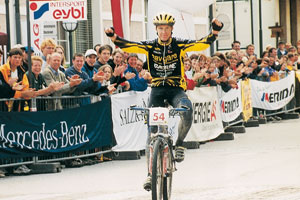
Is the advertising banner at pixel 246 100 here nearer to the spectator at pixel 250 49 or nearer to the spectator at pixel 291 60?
the spectator at pixel 250 49

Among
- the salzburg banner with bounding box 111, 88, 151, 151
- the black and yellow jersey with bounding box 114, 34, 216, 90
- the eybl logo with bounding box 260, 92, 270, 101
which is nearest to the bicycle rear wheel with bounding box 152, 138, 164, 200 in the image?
the black and yellow jersey with bounding box 114, 34, 216, 90

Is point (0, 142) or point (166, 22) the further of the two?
point (0, 142)

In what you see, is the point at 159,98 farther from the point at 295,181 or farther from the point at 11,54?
the point at 11,54

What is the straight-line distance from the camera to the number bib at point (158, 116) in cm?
980

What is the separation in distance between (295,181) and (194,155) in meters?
4.91

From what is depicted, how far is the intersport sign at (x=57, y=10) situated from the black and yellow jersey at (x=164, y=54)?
5.22 meters

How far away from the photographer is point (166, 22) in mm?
10555

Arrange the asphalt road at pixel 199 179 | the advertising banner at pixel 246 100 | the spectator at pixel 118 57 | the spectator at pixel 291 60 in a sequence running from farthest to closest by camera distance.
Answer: the spectator at pixel 291 60 → the advertising banner at pixel 246 100 → the spectator at pixel 118 57 → the asphalt road at pixel 199 179

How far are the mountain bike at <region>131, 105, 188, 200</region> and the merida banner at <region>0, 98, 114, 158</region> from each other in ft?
14.2

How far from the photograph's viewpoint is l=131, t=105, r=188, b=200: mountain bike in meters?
9.59

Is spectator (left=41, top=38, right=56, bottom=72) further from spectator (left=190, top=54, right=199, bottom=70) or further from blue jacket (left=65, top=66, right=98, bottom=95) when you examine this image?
spectator (left=190, top=54, right=199, bottom=70)

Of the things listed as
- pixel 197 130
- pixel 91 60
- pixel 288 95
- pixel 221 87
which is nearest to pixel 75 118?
pixel 91 60

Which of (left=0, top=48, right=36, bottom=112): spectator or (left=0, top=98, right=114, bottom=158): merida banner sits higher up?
(left=0, top=48, right=36, bottom=112): spectator

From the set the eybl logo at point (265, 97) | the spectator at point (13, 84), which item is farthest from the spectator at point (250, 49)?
the spectator at point (13, 84)
